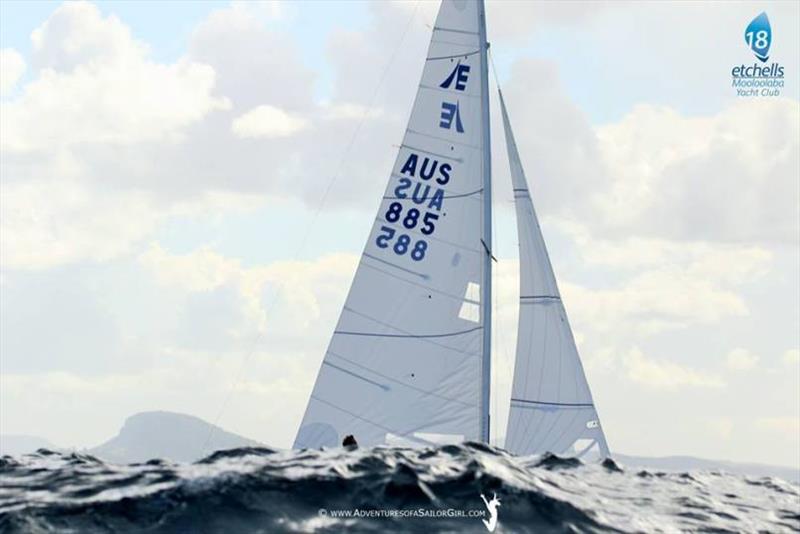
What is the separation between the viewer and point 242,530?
1462 cm

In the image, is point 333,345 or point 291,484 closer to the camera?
point 291,484

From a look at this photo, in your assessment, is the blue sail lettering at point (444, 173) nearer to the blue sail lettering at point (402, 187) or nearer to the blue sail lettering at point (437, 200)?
the blue sail lettering at point (437, 200)

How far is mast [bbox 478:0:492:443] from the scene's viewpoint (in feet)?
97.2

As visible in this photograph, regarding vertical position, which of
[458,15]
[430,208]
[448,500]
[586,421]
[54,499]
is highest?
[458,15]

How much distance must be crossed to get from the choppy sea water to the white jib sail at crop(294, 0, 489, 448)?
702 centimetres

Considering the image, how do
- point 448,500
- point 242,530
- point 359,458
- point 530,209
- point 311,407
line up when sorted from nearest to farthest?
point 242,530, point 448,500, point 359,458, point 311,407, point 530,209

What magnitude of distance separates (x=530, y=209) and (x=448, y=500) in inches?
668

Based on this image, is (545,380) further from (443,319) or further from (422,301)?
(422,301)

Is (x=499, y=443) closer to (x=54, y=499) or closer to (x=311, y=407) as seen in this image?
(x=311, y=407)

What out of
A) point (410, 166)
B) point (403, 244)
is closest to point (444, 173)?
point (410, 166)

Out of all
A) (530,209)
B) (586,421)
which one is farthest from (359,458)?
(530,209)

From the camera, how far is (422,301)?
29.3 m

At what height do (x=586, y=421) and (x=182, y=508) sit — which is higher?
(x=586, y=421)

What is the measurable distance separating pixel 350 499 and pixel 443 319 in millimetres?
13481
